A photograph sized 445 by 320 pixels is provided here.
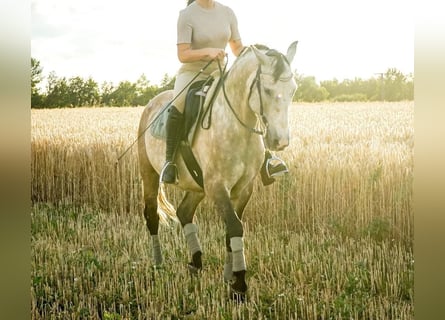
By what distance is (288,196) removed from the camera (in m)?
4.00

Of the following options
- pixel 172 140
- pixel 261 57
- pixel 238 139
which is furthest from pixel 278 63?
pixel 172 140

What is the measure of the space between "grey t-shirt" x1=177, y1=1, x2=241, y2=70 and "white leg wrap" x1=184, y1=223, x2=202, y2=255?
3.45ft

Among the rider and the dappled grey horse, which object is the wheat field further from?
the rider

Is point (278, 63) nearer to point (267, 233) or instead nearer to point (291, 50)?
point (291, 50)

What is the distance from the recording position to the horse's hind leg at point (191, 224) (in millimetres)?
3801

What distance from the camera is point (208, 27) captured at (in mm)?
3650

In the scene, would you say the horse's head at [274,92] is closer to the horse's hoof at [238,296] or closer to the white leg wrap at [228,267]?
the white leg wrap at [228,267]

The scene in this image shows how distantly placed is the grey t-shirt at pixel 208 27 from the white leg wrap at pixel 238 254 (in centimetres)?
110

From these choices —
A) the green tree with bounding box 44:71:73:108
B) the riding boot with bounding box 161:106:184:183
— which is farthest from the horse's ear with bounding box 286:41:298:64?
the green tree with bounding box 44:71:73:108

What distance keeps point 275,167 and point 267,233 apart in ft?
1.71

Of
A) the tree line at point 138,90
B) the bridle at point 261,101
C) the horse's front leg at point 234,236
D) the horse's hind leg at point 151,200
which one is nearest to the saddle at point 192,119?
the bridle at point 261,101
